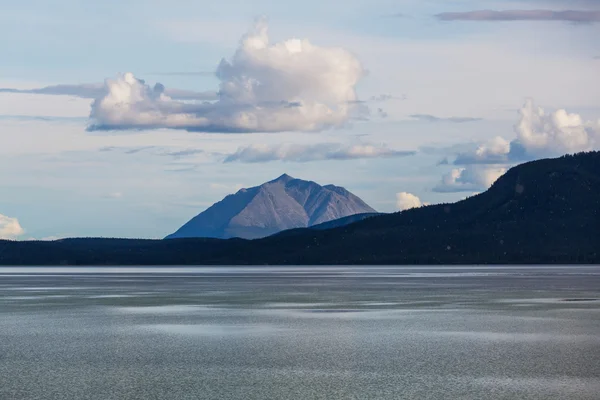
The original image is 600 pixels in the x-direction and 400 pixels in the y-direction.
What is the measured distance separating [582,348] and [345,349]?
9924 millimetres

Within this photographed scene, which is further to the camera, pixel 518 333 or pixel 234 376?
pixel 518 333

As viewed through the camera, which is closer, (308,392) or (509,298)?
(308,392)

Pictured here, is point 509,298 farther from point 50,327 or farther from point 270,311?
point 50,327

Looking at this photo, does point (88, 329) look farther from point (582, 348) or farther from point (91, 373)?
point (582, 348)

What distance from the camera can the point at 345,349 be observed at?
40.5 metres

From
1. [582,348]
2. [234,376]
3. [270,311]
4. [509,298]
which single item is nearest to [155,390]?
Answer: [234,376]

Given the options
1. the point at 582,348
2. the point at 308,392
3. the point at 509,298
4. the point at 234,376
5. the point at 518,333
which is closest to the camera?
the point at 308,392

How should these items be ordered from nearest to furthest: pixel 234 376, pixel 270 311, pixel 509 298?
pixel 234 376
pixel 270 311
pixel 509 298

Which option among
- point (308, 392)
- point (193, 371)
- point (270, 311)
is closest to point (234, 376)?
point (193, 371)

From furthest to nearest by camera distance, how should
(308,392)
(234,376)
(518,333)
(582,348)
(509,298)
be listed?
1. (509,298)
2. (518,333)
3. (582,348)
4. (234,376)
5. (308,392)

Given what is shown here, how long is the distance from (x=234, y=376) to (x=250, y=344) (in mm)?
9946

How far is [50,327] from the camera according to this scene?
169 ft

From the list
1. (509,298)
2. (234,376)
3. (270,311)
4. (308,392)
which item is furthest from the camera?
(509,298)

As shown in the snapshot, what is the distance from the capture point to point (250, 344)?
139 feet
